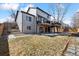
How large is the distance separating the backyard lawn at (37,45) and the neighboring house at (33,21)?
9cm

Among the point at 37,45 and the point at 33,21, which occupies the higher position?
the point at 33,21

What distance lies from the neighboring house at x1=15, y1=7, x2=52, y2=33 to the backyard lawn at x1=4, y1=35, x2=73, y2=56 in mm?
94

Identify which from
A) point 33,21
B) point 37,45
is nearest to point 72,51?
point 37,45

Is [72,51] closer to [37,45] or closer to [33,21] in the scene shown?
[37,45]

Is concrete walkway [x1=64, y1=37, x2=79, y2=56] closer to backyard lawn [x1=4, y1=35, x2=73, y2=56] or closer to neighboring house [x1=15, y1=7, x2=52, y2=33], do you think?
backyard lawn [x1=4, y1=35, x2=73, y2=56]

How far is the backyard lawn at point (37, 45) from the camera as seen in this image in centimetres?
311

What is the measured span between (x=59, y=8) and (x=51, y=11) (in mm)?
109

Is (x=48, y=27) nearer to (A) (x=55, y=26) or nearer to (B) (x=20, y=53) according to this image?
(A) (x=55, y=26)

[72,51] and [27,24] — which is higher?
[27,24]

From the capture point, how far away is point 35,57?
10.2 feet

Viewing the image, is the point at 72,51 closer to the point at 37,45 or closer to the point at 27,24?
the point at 37,45

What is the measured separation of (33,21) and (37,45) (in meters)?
0.32

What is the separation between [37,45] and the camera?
3125 millimetres

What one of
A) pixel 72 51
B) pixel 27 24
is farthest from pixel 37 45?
pixel 72 51
